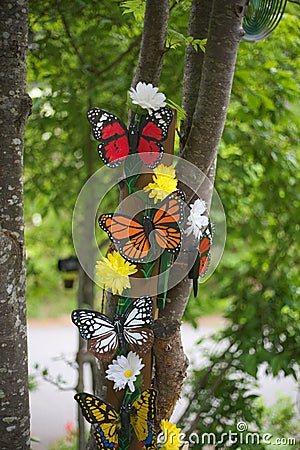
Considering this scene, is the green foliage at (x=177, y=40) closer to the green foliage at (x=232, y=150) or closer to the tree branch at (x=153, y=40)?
the tree branch at (x=153, y=40)

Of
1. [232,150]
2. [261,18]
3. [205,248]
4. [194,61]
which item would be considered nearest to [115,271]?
[205,248]

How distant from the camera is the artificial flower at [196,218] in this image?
34.6 inches

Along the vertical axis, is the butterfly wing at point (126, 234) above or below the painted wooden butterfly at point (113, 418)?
above

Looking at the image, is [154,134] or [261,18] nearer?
[154,134]

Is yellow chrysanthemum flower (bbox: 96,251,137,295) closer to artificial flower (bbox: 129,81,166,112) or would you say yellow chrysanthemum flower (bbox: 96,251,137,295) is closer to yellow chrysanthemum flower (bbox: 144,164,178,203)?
yellow chrysanthemum flower (bbox: 144,164,178,203)

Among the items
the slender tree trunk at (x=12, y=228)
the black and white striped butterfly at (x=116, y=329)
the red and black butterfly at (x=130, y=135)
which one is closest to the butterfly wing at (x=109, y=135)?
the red and black butterfly at (x=130, y=135)

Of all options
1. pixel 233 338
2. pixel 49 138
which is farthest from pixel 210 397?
pixel 49 138

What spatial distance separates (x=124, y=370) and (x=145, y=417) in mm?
75

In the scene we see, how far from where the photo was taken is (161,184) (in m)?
0.83

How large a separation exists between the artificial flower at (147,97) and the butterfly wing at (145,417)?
0.41 metres

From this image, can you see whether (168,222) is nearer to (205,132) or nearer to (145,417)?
(205,132)

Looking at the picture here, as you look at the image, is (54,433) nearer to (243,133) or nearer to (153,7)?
(243,133)

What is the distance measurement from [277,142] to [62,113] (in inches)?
22.8

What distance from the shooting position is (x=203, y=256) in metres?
0.91
